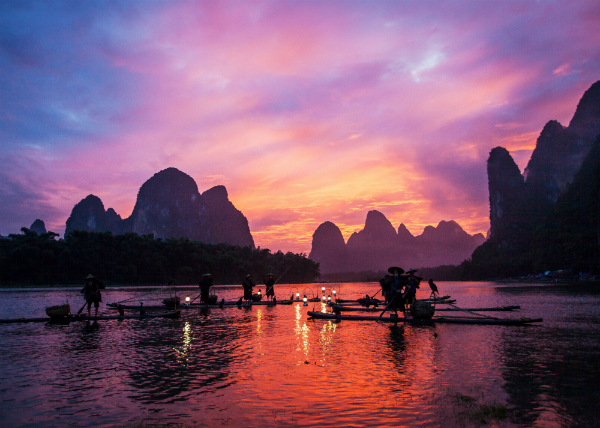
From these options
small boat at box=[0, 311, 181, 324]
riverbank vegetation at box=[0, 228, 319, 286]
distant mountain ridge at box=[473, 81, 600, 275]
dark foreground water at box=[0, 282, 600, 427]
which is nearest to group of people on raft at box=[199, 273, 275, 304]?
small boat at box=[0, 311, 181, 324]

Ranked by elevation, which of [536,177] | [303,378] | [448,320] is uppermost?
[536,177]

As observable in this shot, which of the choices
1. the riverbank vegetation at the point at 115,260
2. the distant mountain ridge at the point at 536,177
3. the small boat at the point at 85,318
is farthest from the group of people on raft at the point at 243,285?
the distant mountain ridge at the point at 536,177

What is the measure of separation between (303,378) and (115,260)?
8236 centimetres

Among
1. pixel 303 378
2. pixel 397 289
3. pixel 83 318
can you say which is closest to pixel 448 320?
pixel 397 289

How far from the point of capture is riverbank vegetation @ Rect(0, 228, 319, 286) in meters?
70.1

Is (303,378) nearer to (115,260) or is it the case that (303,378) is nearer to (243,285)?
(243,285)

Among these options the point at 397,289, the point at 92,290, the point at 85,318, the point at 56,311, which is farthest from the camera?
the point at 92,290

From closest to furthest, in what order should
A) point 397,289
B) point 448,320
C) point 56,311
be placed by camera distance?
1. point 448,320
2. point 56,311
3. point 397,289

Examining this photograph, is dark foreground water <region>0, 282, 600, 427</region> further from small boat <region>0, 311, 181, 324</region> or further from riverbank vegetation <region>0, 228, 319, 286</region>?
riverbank vegetation <region>0, 228, 319, 286</region>

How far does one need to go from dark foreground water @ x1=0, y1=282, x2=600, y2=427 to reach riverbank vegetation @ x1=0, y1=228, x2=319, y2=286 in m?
41.0

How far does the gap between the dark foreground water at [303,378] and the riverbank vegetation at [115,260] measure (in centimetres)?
4096

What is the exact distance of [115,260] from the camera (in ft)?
271

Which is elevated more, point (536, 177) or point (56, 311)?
point (536, 177)

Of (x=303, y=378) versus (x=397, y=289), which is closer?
(x=303, y=378)
